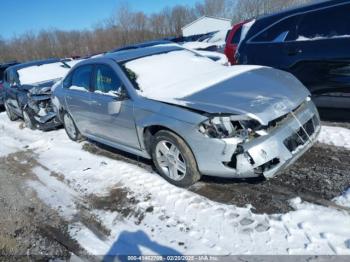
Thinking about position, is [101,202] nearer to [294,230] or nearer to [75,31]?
[294,230]

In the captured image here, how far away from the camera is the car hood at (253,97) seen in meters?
3.54

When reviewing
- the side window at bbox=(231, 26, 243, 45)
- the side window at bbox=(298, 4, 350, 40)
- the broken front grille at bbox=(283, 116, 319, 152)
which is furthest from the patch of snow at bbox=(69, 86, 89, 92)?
the side window at bbox=(231, 26, 243, 45)

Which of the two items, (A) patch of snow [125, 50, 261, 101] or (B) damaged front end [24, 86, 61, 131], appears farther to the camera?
(B) damaged front end [24, 86, 61, 131]

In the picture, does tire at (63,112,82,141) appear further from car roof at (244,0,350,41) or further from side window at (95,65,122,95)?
car roof at (244,0,350,41)

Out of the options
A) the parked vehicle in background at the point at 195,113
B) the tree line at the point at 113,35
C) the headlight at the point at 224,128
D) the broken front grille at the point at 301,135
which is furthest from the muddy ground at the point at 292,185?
the tree line at the point at 113,35

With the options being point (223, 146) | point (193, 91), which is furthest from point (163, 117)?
point (223, 146)

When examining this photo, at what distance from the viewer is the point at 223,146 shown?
3.45 m

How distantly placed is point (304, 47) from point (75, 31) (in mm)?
71149

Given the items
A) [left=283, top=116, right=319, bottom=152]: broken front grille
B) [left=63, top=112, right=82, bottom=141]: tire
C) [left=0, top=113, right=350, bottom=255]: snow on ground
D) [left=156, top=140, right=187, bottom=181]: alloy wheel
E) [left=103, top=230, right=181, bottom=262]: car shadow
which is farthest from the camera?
[left=63, top=112, right=82, bottom=141]: tire

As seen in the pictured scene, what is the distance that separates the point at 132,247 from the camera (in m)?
3.29

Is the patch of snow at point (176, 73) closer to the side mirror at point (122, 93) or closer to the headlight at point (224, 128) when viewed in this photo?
the side mirror at point (122, 93)

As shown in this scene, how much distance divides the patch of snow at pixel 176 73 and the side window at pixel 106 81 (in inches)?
10.4

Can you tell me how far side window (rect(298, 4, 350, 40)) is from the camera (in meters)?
5.07

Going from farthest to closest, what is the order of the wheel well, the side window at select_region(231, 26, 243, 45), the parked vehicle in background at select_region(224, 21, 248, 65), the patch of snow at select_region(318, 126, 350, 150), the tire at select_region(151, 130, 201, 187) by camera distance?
the side window at select_region(231, 26, 243, 45) → the parked vehicle in background at select_region(224, 21, 248, 65) → the patch of snow at select_region(318, 126, 350, 150) → the wheel well → the tire at select_region(151, 130, 201, 187)
